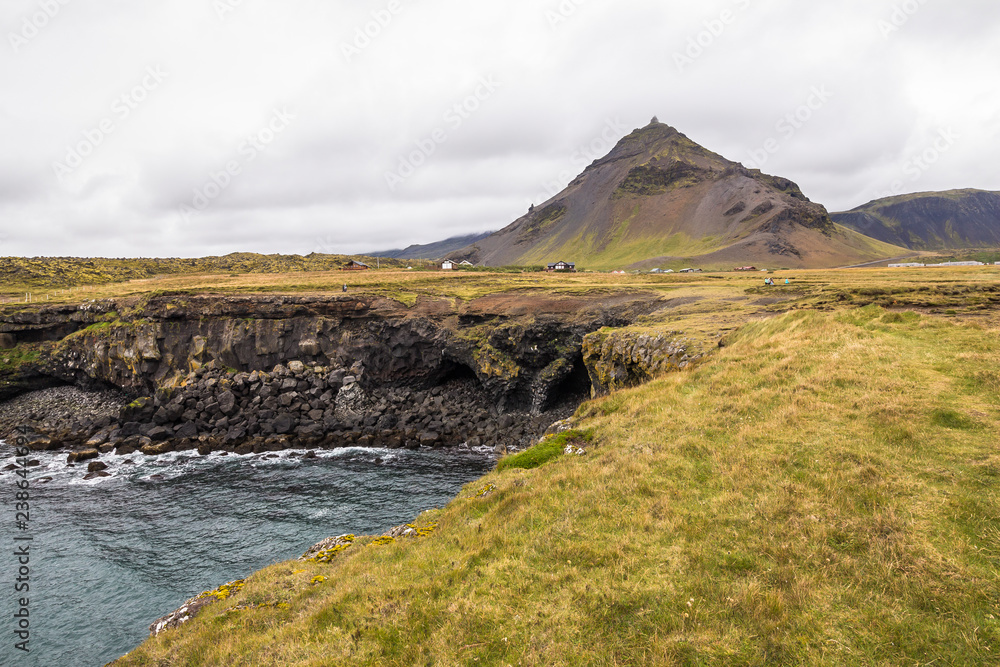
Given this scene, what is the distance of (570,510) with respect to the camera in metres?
11.4

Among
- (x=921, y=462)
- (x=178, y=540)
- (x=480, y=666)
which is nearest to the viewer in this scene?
(x=480, y=666)

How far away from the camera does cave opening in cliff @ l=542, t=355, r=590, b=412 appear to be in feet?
145

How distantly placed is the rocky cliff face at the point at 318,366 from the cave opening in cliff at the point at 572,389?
0.47ft

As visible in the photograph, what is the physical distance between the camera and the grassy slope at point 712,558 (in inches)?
→ 279

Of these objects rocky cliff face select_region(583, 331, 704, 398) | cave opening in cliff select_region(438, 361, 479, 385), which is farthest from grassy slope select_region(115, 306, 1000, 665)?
cave opening in cliff select_region(438, 361, 479, 385)

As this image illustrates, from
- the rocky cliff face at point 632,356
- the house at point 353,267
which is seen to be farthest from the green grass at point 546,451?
the house at point 353,267

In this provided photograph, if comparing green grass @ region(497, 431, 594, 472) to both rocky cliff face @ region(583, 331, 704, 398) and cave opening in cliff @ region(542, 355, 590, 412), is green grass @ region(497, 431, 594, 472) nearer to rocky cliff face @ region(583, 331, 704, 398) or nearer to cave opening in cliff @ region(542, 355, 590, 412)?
rocky cliff face @ region(583, 331, 704, 398)

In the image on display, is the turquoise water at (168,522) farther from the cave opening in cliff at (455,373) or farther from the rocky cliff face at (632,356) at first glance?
the cave opening in cliff at (455,373)

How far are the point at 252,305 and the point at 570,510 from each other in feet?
164

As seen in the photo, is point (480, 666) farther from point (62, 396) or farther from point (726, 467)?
point (62, 396)

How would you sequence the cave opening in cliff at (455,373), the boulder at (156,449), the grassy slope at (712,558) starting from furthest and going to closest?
the cave opening in cliff at (455,373) < the boulder at (156,449) < the grassy slope at (712,558)

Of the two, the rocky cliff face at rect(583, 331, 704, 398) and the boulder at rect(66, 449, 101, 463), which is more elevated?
the rocky cliff face at rect(583, 331, 704, 398)

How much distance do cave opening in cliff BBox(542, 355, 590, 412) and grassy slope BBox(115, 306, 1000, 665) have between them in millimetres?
28630

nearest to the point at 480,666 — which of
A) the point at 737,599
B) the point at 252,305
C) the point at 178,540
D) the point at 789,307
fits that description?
the point at 737,599
